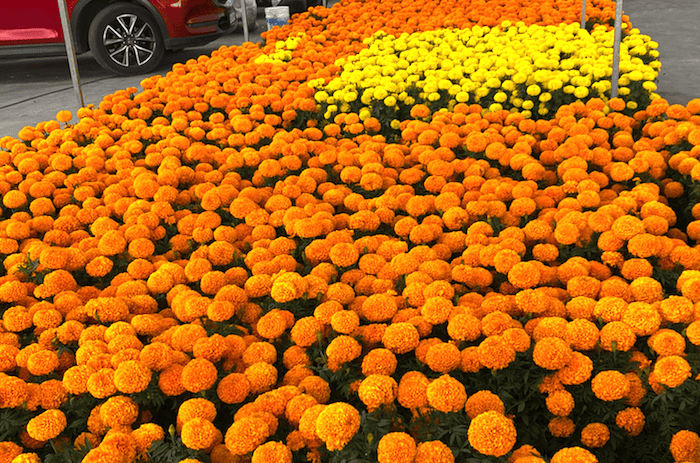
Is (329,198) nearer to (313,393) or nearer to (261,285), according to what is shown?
(261,285)

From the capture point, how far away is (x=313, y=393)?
149 centimetres

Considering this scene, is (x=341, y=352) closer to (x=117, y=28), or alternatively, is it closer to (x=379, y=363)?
(x=379, y=363)

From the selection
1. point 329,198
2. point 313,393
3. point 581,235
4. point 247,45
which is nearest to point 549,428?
point 313,393

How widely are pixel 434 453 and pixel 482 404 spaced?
0.22 meters

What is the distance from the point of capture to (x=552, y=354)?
1.45 meters

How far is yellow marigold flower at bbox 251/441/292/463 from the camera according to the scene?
4.11ft

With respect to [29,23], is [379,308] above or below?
below

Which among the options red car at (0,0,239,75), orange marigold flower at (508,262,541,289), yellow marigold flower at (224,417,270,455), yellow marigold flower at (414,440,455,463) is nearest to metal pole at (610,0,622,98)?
orange marigold flower at (508,262,541,289)

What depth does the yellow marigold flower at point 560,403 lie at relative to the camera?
1.44m

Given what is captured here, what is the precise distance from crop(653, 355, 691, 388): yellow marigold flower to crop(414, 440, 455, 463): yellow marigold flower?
58 cm

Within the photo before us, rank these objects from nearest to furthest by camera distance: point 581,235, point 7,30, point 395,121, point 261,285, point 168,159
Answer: point 261,285
point 581,235
point 168,159
point 395,121
point 7,30

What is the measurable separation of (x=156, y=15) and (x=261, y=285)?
677 centimetres

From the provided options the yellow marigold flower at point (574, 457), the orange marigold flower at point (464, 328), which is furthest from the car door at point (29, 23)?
Result: the yellow marigold flower at point (574, 457)

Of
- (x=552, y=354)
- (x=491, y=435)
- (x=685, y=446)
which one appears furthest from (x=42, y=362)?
(x=685, y=446)
